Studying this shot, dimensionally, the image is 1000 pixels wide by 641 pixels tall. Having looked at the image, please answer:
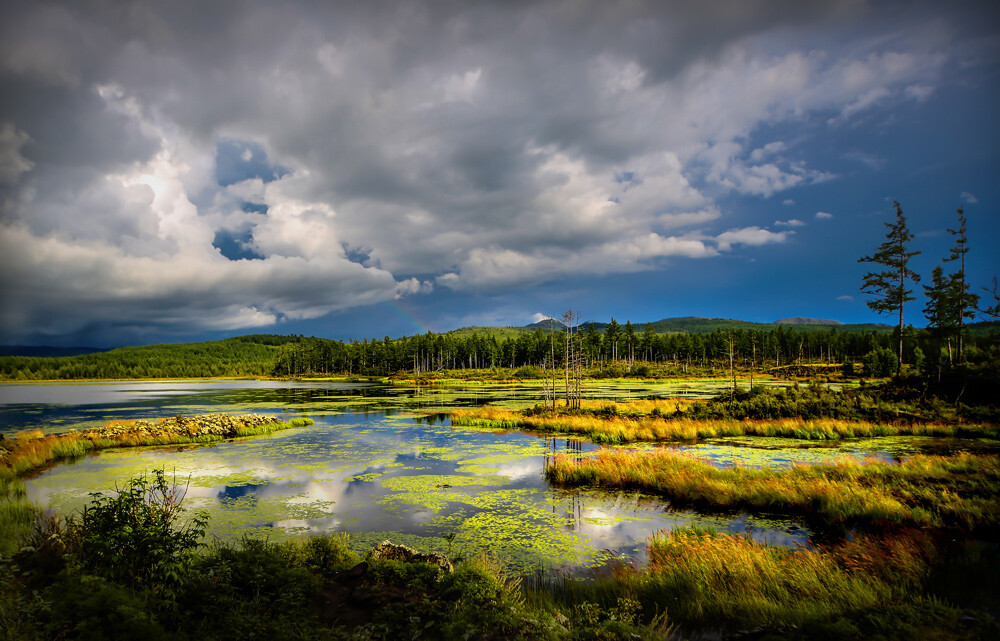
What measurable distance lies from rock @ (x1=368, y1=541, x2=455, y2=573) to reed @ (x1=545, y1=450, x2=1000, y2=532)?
9456 millimetres

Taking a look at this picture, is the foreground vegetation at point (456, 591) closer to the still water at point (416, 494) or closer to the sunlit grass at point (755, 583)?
the sunlit grass at point (755, 583)

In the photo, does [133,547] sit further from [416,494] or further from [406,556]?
[416,494]

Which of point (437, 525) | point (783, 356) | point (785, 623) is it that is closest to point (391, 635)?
point (785, 623)

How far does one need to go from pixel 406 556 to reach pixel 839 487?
13549mm

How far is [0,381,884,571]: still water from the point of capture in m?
12.1

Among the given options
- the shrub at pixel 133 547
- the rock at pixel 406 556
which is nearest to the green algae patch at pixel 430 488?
the rock at pixel 406 556

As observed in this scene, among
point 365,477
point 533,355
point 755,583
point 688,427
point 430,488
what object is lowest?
point 365,477

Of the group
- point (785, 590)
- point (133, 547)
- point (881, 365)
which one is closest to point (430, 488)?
point (133, 547)

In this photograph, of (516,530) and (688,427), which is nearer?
(516,530)

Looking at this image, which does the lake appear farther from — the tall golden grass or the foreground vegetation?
the foreground vegetation

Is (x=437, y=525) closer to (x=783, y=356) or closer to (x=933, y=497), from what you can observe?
(x=933, y=497)

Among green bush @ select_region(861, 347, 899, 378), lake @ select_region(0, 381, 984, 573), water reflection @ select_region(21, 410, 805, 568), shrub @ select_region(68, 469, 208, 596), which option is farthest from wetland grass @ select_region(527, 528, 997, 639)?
green bush @ select_region(861, 347, 899, 378)

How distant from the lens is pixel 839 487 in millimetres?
13633

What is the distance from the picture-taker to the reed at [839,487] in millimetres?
11758
